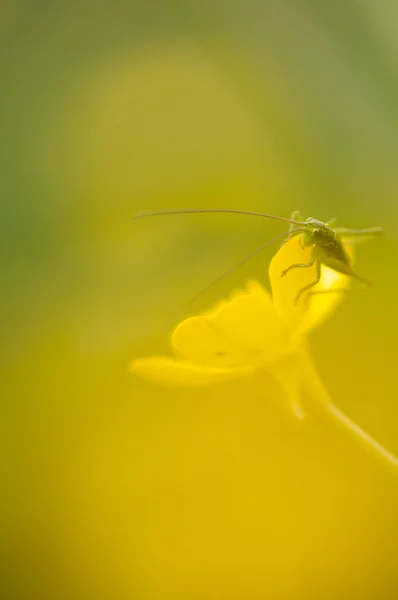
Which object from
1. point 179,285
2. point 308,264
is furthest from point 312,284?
point 179,285

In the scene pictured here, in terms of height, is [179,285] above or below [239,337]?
above

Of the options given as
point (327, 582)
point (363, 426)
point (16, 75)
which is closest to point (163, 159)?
point (16, 75)

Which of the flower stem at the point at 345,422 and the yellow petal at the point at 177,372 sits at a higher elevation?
the yellow petal at the point at 177,372

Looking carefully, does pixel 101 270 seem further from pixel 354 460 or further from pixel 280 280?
pixel 280 280

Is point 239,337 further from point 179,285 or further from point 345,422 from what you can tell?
point 179,285

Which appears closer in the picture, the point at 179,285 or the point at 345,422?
the point at 345,422
